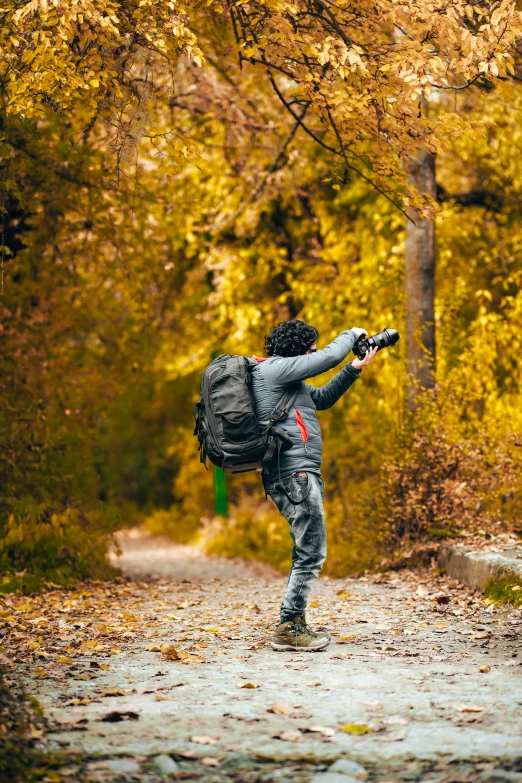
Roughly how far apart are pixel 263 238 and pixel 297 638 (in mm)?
12262

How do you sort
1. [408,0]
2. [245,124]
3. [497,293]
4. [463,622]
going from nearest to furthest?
1. [463,622]
2. [408,0]
3. [245,124]
4. [497,293]

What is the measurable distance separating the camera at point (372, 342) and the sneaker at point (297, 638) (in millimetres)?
1725

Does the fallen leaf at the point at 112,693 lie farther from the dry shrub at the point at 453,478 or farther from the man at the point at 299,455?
the dry shrub at the point at 453,478

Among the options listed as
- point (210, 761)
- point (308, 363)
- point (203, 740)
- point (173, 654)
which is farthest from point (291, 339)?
point (210, 761)

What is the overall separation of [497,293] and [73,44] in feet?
31.8

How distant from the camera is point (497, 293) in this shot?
15.3 metres

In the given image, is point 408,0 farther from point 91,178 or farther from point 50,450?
point 50,450

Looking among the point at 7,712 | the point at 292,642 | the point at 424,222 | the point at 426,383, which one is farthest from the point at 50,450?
the point at 7,712

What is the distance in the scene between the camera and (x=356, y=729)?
160 inches

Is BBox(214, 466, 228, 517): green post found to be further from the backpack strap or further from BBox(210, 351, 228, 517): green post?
the backpack strap

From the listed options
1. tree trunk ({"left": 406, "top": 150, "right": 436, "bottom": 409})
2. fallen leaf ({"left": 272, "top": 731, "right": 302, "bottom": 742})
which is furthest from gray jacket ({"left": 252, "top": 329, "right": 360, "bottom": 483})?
tree trunk ({"left": 406, "top": 150, "right": 436, "bottom": 409})

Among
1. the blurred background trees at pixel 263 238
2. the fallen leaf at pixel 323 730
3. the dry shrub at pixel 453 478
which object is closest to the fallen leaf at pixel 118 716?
the fallen leaf at pixel 323 730

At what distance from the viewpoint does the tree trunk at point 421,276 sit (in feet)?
35.9

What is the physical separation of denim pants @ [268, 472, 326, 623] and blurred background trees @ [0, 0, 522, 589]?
115 inches
